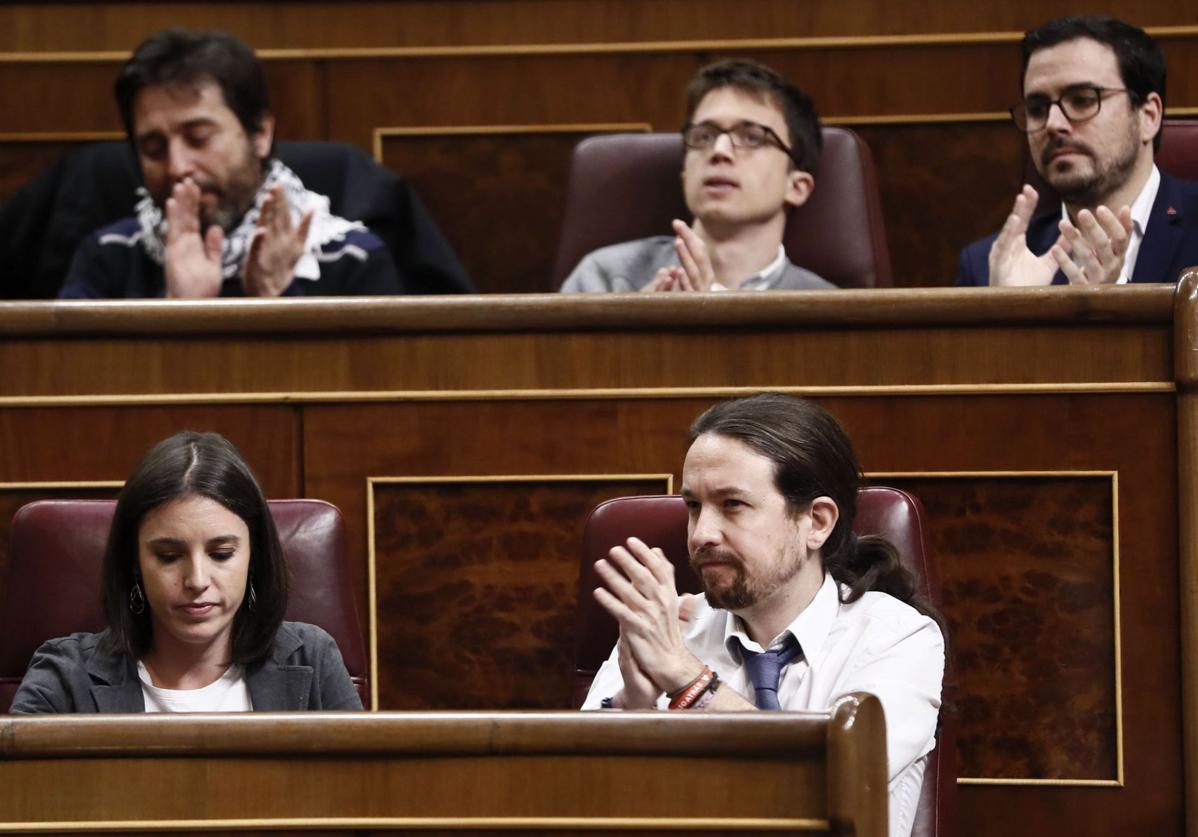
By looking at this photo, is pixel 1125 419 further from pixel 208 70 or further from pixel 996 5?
pixel 208 70

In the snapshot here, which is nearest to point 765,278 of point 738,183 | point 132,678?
point 738,183

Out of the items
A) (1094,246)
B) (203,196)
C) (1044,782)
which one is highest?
(203,196)

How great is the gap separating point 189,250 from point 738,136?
0.45 metres

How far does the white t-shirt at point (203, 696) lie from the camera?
0.98 meters

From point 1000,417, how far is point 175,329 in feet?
1.68

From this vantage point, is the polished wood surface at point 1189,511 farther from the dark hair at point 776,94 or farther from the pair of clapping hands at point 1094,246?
the dark hair at point 776,94

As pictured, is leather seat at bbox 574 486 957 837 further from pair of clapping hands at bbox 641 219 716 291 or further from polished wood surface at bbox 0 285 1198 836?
pair of clapping hands at bbox 641 219 716 291

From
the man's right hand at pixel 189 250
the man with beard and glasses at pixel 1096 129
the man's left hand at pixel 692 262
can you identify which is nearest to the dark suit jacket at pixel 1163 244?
the man with beard and glasses at pixel 1096 129

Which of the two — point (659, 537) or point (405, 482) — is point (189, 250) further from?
point (659, 537)

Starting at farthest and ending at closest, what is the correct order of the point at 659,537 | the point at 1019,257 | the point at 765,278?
the point at 765,278, the point at 1019,257, the point at 659,537

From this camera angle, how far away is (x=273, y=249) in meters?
1.44

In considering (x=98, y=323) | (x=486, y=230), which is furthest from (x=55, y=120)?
(x=98, y=323)

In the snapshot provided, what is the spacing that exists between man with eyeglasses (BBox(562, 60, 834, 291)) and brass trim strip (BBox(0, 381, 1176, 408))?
1.02ft

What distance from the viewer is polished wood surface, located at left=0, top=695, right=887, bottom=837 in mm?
714
